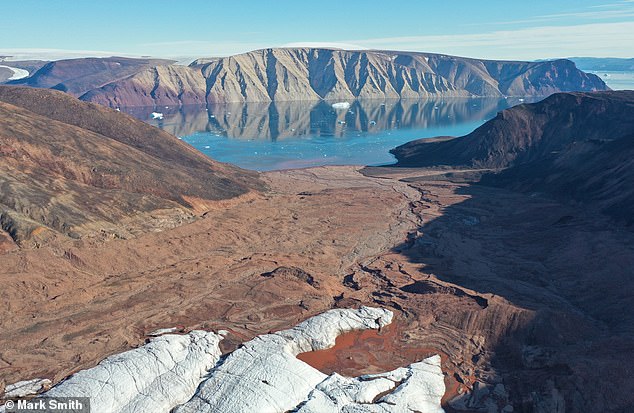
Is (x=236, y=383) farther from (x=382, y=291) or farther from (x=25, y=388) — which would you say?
(x=382, y=291)

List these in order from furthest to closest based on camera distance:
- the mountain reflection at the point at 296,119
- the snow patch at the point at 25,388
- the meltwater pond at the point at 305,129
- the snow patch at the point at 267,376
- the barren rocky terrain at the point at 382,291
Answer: the mountain reflection at the point at 296,119
the meltwater pond at the point at 305,129
the barren rocky terrain at the point at 382,291
the snow patch at the point at 25,388
the snow patch at the point at 267,376

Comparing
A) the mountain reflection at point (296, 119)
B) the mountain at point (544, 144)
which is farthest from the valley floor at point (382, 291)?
the mountain reflection at point (296, 119)

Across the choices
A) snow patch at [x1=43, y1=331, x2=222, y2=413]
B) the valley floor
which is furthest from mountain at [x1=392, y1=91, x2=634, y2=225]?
snow patch at [x1=43, y1=331, x2=222, y2=413]

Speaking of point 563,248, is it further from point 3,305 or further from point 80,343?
point 3,305

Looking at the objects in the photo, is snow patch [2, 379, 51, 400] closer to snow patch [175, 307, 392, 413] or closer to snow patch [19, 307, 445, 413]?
snow patch [19, 307, 445, 413]

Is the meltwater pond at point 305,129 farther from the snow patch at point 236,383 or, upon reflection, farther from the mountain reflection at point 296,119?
the snow patch at point 236,383
